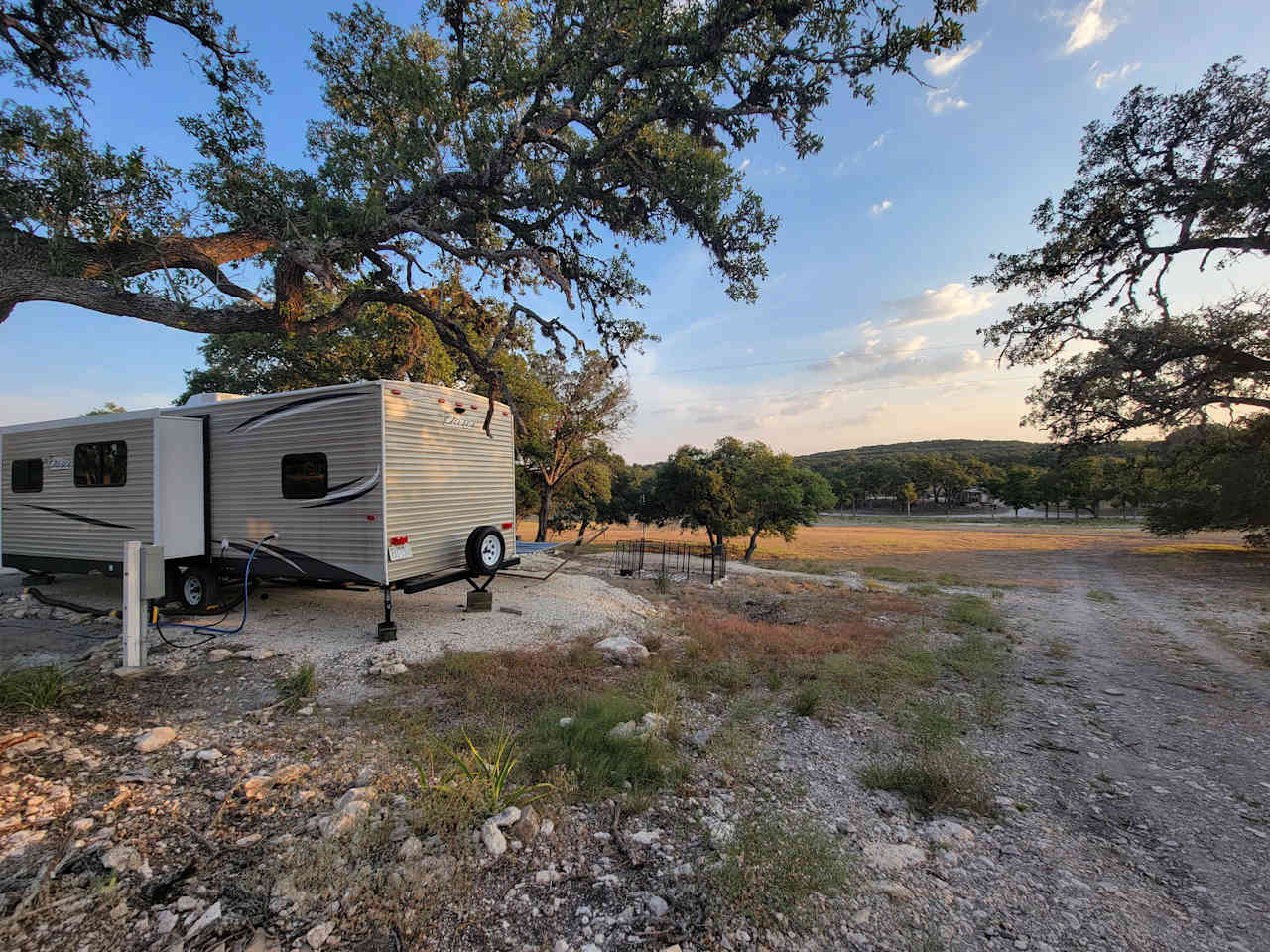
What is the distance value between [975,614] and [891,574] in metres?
8.84

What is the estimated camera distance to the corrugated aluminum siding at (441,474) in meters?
7.00

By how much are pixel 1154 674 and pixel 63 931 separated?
10684 mm

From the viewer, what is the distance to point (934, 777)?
12.0 feet

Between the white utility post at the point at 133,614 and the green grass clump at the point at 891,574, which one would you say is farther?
the green grass clump at the point at 891,574

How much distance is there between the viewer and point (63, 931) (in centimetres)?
215

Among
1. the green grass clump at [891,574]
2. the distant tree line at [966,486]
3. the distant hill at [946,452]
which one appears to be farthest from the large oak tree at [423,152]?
the distant hill at [946,452]

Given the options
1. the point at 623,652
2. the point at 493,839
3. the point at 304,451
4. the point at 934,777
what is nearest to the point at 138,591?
the point at 304,451

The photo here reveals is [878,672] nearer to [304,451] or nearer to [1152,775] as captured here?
[1152,775]

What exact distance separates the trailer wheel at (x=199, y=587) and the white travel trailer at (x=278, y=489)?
0.08 feet

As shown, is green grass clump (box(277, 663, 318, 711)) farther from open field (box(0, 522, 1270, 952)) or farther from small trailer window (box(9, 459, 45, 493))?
small trailer window (box(9, 459, 45, 493))

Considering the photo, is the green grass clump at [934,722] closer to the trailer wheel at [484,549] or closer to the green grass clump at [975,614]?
the green grass clump at [975,614]

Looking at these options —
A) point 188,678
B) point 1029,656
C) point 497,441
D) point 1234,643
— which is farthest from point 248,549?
point 1234,643

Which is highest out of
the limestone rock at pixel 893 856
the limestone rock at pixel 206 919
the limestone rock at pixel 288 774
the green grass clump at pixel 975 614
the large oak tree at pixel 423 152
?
the large oak tree at pixel 423 152

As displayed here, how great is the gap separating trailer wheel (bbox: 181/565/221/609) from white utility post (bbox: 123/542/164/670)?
9.19ft
